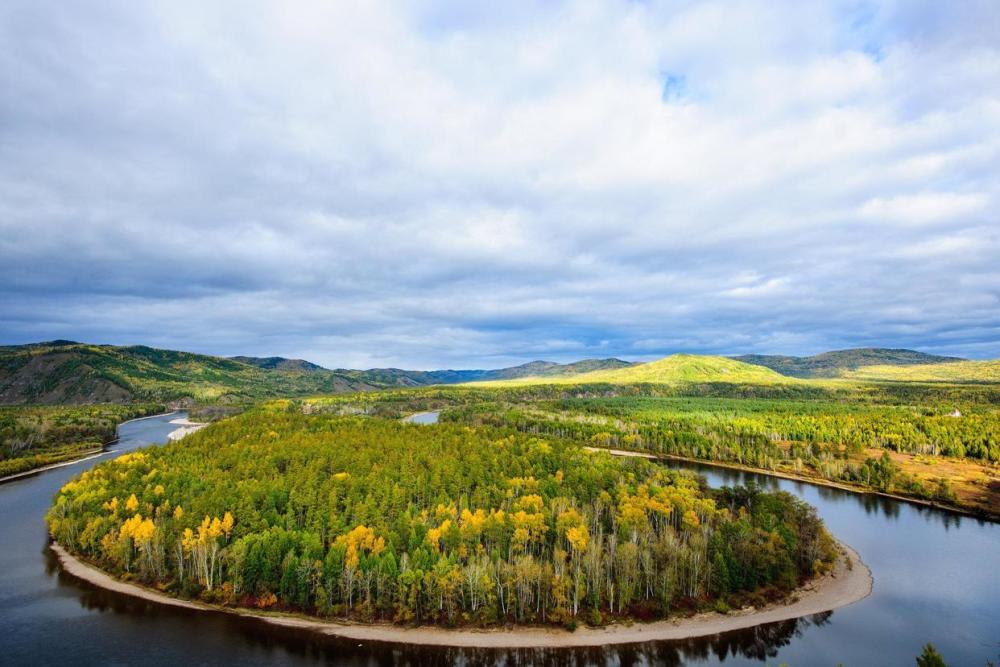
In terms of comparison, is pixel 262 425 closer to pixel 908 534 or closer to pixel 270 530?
pixel 270 530

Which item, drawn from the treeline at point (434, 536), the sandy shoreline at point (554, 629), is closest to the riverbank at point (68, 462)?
the treeline at point (434, 536)

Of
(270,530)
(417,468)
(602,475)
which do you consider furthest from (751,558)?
(270,530)

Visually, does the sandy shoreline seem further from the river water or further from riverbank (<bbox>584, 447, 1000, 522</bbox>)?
riverbank (<bbox>584, 447, 1000, 522</bbox>)

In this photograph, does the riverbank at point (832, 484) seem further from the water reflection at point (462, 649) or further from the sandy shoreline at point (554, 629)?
the water reflection at point (462, 649)

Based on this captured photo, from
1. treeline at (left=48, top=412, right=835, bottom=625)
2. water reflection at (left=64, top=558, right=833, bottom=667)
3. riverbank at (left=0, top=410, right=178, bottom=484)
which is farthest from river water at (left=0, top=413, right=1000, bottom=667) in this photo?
riverbank at (left=0, top=410, right=178, bottom=484)

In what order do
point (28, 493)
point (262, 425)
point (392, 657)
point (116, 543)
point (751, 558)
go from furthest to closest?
point (262, 425) → point (28, 493) → point (116, 543) → point (751, 558) → point (392, 657)

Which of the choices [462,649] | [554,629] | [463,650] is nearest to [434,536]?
[462,649]

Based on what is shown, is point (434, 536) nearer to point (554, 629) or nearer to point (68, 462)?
point (554, 629)
